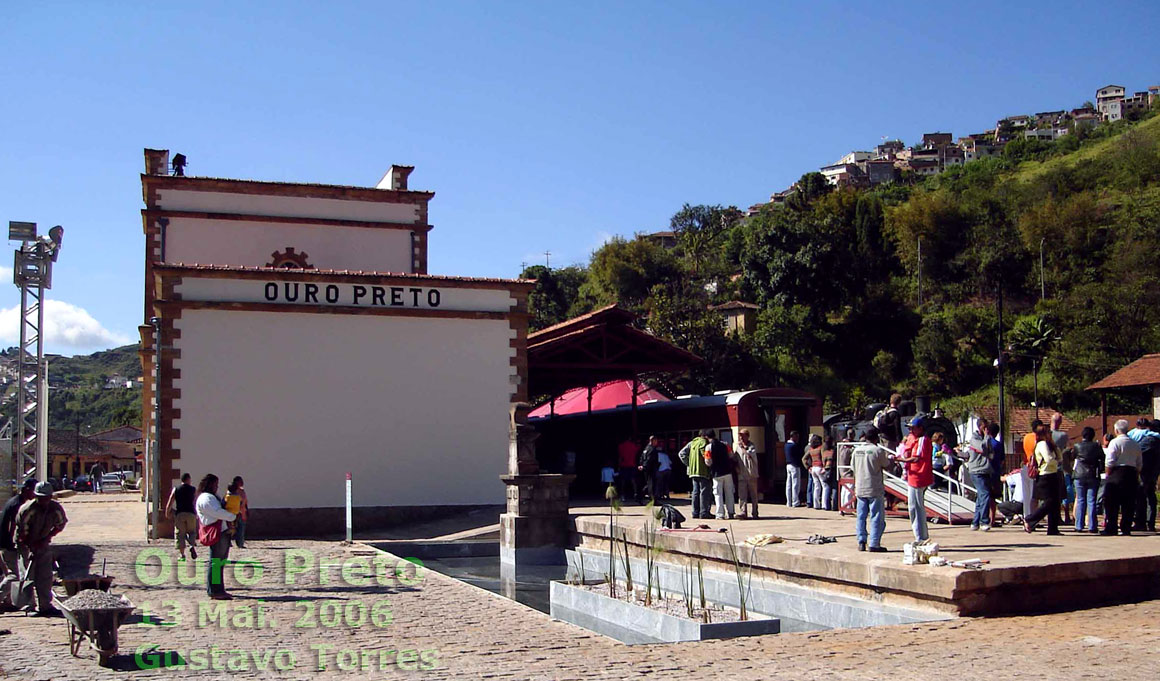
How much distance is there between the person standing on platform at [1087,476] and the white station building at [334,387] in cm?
1179

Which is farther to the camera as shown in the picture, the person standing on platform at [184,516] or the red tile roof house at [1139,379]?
the red tile roof house at [1139,379]

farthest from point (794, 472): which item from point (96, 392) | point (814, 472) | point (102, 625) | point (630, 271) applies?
point (96, 392)

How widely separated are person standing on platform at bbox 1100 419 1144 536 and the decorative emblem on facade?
1985cm

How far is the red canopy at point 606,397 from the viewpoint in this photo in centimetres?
3291

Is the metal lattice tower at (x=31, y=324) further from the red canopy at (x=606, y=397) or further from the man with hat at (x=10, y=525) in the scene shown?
the red canopy at (x=606, y=397)

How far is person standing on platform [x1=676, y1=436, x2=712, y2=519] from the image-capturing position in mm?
16766

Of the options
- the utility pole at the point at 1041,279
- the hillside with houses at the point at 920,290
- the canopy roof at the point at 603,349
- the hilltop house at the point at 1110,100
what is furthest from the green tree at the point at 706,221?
the hilltop house at the point at 1110,100

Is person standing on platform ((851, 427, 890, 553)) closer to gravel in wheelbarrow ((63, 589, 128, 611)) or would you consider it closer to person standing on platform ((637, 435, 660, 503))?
gravel in wheelbarrow ((63, 589, 128, 611))

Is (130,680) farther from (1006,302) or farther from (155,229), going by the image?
(1006,302)

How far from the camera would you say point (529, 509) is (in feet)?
57.0

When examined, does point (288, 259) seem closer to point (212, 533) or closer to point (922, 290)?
point (212, 533)

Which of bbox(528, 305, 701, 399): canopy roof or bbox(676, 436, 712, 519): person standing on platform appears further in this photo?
bbox(528, 305, 701, 399): canopy roof

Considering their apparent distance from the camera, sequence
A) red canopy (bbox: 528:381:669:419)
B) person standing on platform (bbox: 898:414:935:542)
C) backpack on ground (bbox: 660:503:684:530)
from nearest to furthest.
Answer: person standing on platform (bbox: 898:414:935:542)
backpack on ground (bbox: 660:503:684:530)
red canopy (bbox: 528:381:669:419)

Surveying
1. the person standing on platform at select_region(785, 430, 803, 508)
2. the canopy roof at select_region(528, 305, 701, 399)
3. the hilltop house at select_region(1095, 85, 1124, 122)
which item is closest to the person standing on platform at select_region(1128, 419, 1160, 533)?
the person standing on platform at select_region(785, 430, 803, 508)
